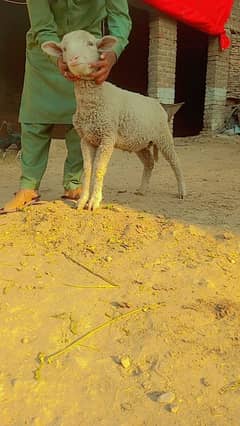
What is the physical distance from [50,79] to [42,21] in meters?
0.36

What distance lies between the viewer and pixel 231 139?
31.0 ft

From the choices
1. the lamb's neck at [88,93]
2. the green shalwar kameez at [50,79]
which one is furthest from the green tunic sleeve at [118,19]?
the lamb's neck at [88,93]

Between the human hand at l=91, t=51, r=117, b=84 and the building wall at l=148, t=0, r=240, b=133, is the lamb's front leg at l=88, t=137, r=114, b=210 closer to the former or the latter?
the human hand at l=91, t=51, r=117, b=84

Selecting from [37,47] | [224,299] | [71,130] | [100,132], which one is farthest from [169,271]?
[37,47]

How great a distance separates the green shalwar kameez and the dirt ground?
15.7 inches

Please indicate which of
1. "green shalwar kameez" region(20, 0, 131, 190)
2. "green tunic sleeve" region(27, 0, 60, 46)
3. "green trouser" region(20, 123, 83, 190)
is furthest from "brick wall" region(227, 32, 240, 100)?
"green tunic sleeve" region(27, 0, 60, 46)

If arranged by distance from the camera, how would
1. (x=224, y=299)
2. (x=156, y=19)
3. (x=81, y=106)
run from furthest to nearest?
1. (x=156, y=19)
2. (x=81, y=106)
3. (x=224, y=299)

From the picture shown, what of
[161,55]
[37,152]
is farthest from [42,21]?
[161,55]

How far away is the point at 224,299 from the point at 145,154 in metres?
1.90

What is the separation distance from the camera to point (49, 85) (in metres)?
3.00

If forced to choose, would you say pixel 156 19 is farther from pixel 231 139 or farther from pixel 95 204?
pixel 95 204

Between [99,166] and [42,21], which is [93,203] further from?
[42,21]

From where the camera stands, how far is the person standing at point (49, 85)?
2.85 m

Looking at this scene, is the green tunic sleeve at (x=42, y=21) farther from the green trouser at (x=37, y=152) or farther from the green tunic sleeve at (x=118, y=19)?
the green trouser at (x=37, y=152)
